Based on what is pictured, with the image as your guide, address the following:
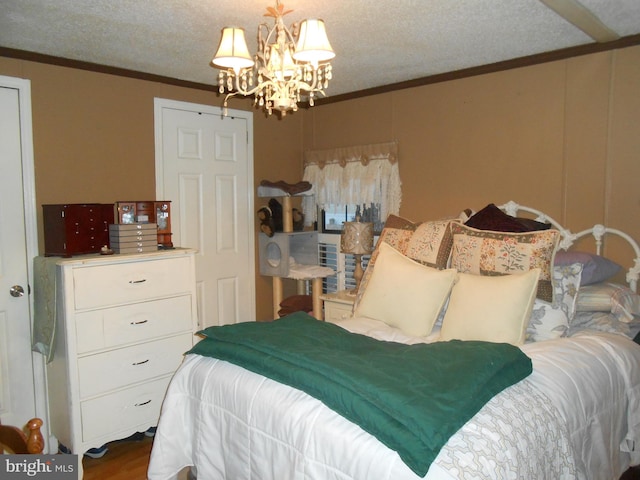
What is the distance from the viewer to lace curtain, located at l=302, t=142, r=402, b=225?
12.3 feet

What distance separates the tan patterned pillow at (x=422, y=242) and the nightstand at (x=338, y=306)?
0.37 metres

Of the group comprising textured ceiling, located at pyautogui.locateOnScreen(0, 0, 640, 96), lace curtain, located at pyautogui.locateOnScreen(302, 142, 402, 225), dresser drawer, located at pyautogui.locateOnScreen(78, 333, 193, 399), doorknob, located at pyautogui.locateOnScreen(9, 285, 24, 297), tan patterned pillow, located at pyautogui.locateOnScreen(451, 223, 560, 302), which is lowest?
dresser drawer, located at pyautogui.locateOnScreen(78, 333, 193, 399)

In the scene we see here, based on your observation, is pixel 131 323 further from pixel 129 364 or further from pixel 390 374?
pixel 390 374

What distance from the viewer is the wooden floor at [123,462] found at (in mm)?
2627

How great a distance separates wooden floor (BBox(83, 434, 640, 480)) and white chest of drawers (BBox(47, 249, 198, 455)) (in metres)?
0.15

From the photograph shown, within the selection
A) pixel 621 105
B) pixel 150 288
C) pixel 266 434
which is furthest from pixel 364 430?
pixel 621 105

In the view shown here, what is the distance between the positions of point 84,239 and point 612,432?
2.83 m

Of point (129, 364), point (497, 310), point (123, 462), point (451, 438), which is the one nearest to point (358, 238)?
point (497, 310)

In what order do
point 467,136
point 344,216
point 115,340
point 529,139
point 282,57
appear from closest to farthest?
point 282,57 → point 115,340 → point 529,139 → point 467,136 → point 344,216

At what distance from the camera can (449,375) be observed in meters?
1.61

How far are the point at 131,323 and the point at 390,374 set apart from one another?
5.78ft

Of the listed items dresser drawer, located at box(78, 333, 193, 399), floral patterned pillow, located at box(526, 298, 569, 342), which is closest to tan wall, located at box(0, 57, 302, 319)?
dresser drawer, located at box(78, 333, 193, 399)

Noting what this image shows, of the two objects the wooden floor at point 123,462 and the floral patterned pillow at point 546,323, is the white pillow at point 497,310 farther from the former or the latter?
the wooden floor at point 123,462

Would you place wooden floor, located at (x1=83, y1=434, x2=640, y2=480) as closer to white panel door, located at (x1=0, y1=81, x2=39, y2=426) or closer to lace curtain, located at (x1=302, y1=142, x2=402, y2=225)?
white panel door, located at (x1=0, y1=81, x2=39, y2=426)
